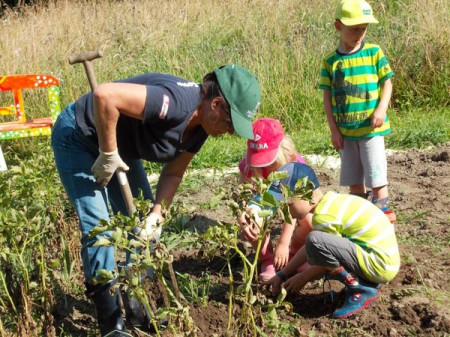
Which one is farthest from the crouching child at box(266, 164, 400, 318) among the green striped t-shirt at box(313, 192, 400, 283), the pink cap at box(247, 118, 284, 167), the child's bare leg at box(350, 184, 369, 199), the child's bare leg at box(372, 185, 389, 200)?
the child's bare leg at box(350, 184, 369, 199)

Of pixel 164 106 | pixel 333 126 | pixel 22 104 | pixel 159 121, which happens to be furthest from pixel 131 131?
pixel 22 104

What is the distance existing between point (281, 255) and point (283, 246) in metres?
0.06

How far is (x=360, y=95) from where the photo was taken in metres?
4.73

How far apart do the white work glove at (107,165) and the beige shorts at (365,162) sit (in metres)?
2.13

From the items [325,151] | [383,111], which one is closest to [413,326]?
[383,111]

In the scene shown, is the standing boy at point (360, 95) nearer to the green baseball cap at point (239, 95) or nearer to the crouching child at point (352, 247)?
the crouching child at point (352, 247)

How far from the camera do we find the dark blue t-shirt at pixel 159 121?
9.89 feet

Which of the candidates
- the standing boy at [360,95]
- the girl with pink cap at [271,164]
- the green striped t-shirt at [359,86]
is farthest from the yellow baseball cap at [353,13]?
the girl with pink cap at [271,164]

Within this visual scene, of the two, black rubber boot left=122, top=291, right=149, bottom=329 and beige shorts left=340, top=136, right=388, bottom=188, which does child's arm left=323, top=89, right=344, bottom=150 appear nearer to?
beige shorts left=340, top=136, right=388, bottom=188

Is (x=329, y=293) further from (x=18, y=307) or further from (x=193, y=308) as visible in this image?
(x=18, y=307)

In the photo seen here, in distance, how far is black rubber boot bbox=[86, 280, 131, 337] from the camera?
10.8ft

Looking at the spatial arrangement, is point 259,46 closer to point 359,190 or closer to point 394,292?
point 359,190

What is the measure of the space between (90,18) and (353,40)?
785 cm

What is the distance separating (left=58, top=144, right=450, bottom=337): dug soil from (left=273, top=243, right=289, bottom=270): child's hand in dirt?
19 centimetres
